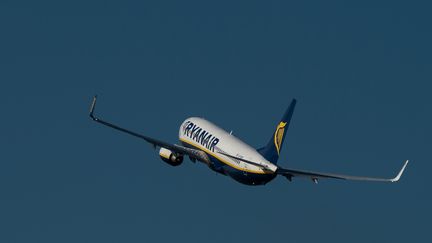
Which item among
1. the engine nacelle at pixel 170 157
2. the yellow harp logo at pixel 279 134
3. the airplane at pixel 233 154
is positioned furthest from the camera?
the engine nacelle at pixel 170 157

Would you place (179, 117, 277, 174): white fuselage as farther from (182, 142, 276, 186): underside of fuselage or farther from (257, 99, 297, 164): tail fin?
(257, 99, 297, 164): tail fin

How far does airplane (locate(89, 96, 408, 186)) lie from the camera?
171m

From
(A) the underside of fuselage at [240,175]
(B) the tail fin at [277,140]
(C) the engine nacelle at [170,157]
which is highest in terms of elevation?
(B) the tail fin at [277,140]

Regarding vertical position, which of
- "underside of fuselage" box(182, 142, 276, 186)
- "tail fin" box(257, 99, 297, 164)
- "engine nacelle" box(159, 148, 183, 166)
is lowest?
"underside of fuselage" box(182, 142, 276, 186)

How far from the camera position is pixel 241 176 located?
17462 cm

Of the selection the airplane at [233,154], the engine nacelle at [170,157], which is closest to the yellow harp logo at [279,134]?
the airplane at [233,154]

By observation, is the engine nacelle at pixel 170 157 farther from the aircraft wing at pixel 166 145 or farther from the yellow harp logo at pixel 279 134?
the yellow harp logo at pixel 279 134

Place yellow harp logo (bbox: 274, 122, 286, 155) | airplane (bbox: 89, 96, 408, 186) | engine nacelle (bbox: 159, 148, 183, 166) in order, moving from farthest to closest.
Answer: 1. engine nacelle (bbox: 159, 148, 183, 166)
2. yellow harp logo (bbox: 274, 122, 286, 155)
3. airplane (bbox: 89, 96, 408, 186)

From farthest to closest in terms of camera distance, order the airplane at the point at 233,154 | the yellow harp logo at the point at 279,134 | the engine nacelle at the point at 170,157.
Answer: the engine nacelle at the point at 170,157 < the yellow harp logo at the point at 279,134 < the airplane at the point at 233,154

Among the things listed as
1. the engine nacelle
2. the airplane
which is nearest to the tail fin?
the airplane

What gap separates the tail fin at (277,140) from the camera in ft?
572

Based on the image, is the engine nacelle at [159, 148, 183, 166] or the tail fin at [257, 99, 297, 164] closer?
the tail fin at [257, 99, 297, 164]

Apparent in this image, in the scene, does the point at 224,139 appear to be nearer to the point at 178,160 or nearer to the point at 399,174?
the point at 178,160

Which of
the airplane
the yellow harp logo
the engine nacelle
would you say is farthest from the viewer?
the engine nacelle
